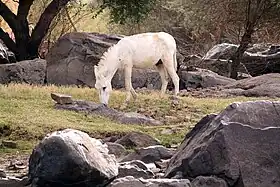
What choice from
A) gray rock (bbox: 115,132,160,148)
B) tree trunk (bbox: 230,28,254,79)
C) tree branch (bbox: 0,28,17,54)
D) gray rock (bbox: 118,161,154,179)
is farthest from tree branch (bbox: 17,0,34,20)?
gray rock (bbox: 118,161,154,179)

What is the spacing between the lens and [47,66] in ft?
78.6

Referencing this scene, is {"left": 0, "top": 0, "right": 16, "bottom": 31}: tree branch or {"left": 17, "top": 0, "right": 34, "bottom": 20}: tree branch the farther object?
{"left": 17, "top": 0, "right": 34, "bottom": 20}: tree branch

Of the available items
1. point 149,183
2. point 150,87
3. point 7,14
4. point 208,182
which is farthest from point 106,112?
point 7,14

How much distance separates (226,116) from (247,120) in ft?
0.87

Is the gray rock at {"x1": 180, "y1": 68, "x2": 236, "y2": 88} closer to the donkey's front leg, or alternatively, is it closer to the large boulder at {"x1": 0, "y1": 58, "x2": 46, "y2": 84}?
the large boulder at {"x1": 0, "y1": 58, "x2": 46, "y2": 84}

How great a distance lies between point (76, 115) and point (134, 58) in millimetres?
3737

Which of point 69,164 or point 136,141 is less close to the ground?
point 69,164

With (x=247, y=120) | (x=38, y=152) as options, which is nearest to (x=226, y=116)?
(x=247, y=120)

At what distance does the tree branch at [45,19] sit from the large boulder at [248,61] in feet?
27.6

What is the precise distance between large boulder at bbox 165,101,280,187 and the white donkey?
26.0ft

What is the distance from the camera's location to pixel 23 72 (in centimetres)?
2245

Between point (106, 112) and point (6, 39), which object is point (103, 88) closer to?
point (106, 112)

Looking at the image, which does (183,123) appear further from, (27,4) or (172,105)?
(27,4)

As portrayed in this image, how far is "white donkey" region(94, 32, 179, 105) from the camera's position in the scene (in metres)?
17.2
